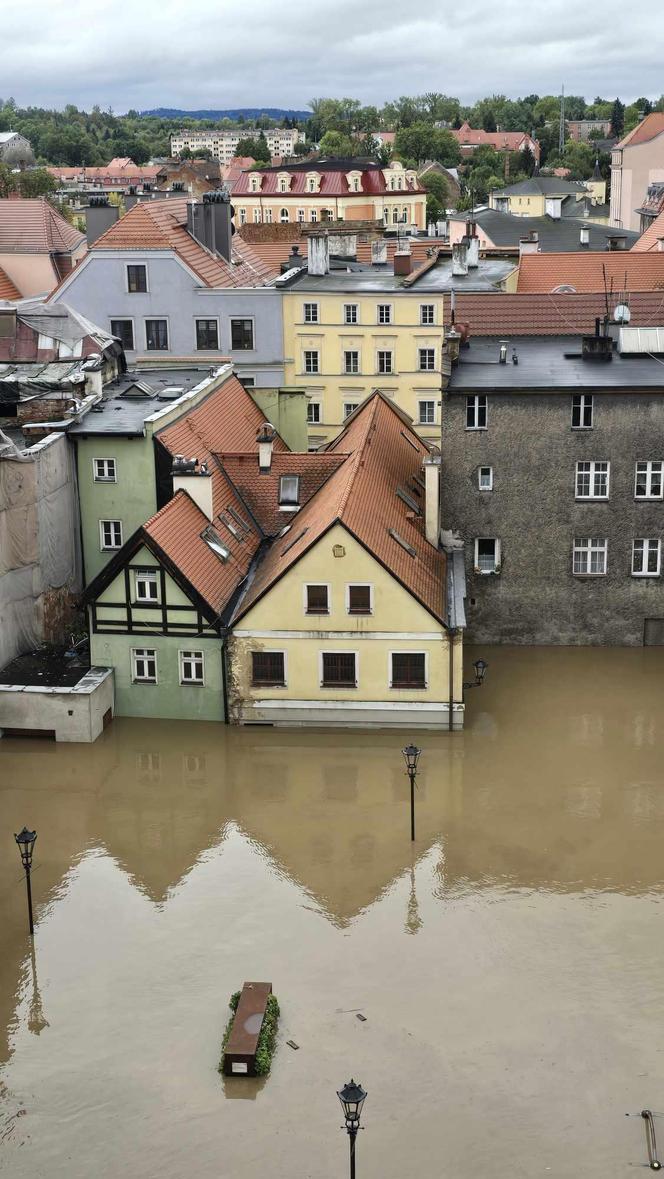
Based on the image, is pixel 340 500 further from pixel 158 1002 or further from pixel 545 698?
pixel 158 1002

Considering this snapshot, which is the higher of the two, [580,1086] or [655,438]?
[655,438]

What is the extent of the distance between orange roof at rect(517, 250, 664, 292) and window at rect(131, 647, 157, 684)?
112 feet

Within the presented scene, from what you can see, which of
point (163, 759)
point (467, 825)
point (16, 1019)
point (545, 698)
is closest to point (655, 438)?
point (545, 698)

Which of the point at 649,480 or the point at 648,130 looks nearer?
the point at 649,480

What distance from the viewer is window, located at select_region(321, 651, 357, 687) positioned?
33.1 m

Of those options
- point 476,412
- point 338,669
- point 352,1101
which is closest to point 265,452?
point 476,412

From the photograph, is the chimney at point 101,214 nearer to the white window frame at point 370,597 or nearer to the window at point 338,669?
the white window frame at point 370,597

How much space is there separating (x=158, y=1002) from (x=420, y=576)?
13.8 m

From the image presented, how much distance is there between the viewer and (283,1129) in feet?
65.0

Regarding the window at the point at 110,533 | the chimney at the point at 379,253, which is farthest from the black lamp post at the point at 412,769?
the chimney at the point at 379,253

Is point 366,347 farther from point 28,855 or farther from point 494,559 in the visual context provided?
point 28,855

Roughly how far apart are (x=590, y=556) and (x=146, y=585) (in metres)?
12.8

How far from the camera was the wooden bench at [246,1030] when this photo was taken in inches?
822

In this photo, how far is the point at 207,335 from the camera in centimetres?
5219
